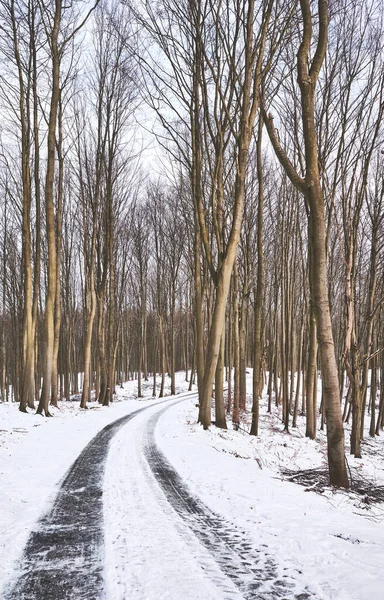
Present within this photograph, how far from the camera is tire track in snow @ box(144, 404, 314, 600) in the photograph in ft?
8.80

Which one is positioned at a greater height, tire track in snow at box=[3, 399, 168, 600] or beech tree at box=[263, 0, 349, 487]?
beech tree at box=[263, 0, 349, 487]

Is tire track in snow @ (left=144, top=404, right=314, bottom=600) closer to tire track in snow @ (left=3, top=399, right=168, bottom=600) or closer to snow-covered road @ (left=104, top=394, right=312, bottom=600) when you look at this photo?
snow-covered road @ (left=104, top=394, right=312, bottom=600)

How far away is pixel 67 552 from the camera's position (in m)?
3.33

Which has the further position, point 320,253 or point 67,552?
point 320,253

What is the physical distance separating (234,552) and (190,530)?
0.62 m

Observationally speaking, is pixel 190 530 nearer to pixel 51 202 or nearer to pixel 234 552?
pixel 234 552

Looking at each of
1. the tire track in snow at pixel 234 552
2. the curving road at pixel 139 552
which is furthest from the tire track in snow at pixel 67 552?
the tire track in snow at pixel 234 552

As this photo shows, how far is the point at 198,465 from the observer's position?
270 inches

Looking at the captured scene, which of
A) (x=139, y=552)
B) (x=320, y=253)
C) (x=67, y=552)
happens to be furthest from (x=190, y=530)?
(x=320, y=253)

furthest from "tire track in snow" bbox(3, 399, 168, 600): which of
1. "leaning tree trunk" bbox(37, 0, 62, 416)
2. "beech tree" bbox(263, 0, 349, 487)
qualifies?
"leaning tree trunk" bbox(37, 0, 62, 416)

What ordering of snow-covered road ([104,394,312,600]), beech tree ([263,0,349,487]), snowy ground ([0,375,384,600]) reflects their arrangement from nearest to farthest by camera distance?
snow-covered road ([104,394,312,600])
snowy ground ([0,375,384,600])
beech tree ([263,0,349,487])

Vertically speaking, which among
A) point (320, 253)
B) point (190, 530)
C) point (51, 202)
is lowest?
point (190, 530)

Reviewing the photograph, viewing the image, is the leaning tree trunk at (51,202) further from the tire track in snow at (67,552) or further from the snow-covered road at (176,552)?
the snow-covered road at (176,552)

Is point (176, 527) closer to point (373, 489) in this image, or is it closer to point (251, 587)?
point (251, 587)
